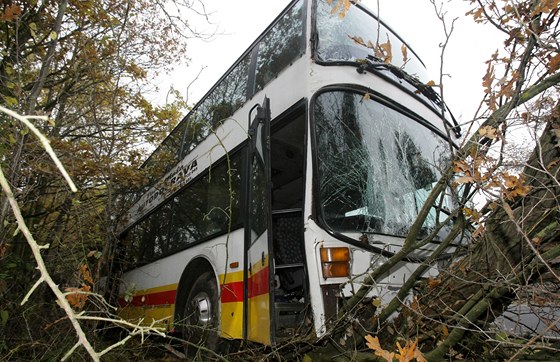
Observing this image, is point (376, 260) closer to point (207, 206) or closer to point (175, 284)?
point (207, 206)

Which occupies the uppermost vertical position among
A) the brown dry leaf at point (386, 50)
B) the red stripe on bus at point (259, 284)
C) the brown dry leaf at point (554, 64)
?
the brown dry leaf at point (386, 50)

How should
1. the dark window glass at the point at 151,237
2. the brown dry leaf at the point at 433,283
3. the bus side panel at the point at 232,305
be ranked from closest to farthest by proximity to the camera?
the brown dry leaf at the point at 433,283, the bus side panel at the point at 232,305, the dark window glass at the point at 151,237

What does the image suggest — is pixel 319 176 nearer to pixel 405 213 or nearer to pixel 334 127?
pixel 334 127

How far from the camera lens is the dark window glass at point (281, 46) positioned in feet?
13.0

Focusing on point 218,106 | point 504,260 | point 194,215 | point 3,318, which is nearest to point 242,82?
point 218,106

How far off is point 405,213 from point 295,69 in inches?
66.1

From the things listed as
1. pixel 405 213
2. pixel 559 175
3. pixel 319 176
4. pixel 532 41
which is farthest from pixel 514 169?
pixel 319 176

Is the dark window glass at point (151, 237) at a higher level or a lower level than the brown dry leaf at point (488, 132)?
higher

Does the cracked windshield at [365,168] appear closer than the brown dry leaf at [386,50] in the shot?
No

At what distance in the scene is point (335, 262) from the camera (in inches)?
116

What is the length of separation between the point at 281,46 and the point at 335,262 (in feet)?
8.12

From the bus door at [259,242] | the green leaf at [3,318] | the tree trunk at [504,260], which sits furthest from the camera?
the green leaf at [3,318]

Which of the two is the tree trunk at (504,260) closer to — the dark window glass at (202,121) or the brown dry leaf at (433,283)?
the brown dry leaf at (433,283)

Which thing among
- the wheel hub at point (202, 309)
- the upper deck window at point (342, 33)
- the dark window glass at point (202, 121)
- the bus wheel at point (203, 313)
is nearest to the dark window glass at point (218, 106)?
the dark window glass at point (202, 121)
